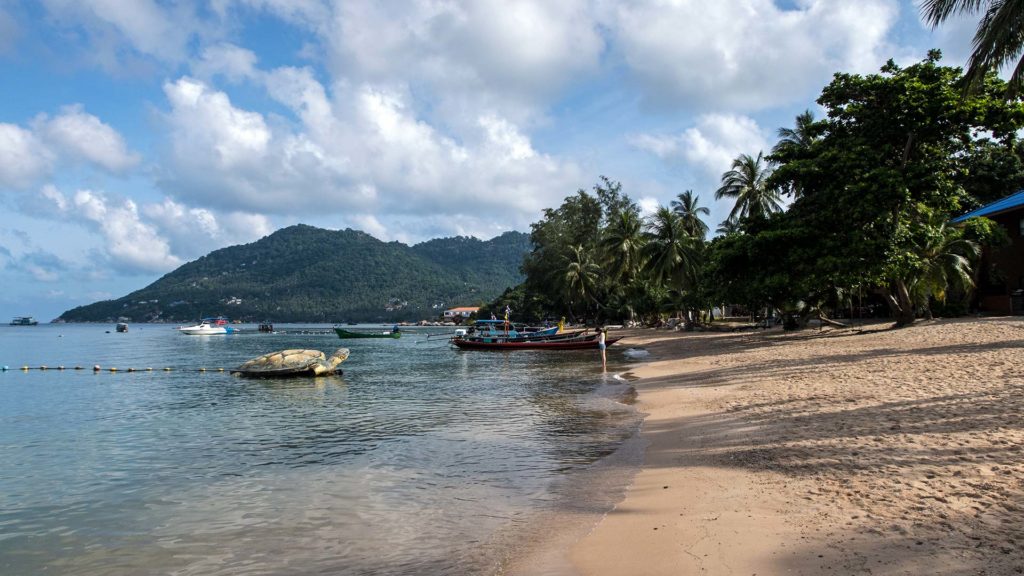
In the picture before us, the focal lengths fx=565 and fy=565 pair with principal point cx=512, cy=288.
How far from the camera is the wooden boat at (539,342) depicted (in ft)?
147

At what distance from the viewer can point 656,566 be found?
5.55 meters

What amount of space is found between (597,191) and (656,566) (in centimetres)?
7397

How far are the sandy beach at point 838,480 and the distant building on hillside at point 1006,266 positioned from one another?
65.9ft

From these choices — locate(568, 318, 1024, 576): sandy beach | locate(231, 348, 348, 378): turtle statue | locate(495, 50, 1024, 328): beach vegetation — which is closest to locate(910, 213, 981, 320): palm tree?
locate(495, 50, 1024, 328): beach vegetation

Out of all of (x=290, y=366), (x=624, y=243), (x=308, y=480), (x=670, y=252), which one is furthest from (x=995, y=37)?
(x=624, y=243)

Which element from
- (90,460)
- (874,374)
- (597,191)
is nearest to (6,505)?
(90,460)

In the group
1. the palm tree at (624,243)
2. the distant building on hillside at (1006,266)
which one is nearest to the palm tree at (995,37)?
the distant building on hillside at (1006,266)

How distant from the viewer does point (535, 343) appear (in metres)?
46.2

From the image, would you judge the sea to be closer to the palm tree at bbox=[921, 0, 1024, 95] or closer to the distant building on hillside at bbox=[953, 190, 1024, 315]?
the palm tree at bbox=[921, 0, 1024, 95]

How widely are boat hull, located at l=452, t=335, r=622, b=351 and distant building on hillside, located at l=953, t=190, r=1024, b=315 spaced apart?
23.1 metres

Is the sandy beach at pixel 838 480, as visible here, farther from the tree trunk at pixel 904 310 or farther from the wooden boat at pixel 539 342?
the wooden boat at pixel 539 342

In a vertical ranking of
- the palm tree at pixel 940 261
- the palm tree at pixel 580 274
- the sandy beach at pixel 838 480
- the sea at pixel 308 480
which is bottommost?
the sea at pixel 308 480

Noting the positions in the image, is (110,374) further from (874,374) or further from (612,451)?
(874,374)

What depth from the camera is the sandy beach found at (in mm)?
5188
